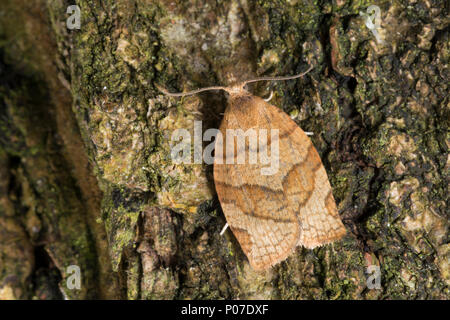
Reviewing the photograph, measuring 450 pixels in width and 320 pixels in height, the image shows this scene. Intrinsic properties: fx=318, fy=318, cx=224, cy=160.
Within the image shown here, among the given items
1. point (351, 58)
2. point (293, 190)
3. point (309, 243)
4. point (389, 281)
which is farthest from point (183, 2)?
point (389, 281)

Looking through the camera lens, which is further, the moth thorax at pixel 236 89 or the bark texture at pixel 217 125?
the moth thorax at pixel 236 89

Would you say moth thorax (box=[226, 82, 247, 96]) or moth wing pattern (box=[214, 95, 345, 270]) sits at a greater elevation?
moth thorax (box=[226, 82, 247, 96])

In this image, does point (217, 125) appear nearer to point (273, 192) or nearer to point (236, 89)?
point (236, 89)

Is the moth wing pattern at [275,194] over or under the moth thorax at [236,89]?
under

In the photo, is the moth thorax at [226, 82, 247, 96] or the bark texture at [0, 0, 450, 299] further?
the moth thorax at [226, 82, 247, 96]
